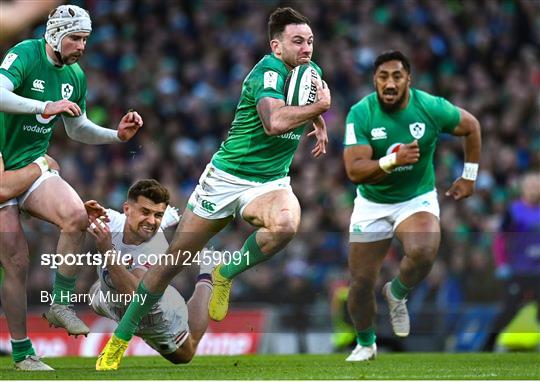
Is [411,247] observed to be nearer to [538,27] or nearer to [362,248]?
[362,248]

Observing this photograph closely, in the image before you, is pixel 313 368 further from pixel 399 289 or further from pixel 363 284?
pixel 399 289

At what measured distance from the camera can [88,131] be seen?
32.3 feet

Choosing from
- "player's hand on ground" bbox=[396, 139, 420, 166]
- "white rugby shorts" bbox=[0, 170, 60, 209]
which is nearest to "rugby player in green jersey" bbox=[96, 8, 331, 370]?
"player's hand on ground" bbox=[396, 139, 420, 166]

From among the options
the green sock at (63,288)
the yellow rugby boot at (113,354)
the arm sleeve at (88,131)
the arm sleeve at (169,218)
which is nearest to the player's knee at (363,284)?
the arm sleeve at (169,218)

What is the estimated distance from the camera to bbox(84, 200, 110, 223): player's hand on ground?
9125 mm

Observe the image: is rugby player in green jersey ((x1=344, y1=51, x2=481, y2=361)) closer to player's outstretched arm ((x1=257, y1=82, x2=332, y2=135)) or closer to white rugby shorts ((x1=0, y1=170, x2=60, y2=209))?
player's outstretched arm ((x1=257, y1=82, x2=332, y2=135))

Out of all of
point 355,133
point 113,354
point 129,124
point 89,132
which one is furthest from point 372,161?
point 113,354

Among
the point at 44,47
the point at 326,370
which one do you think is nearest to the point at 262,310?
the point at 326,370

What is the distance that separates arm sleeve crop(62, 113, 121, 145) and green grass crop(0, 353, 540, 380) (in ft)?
6.18

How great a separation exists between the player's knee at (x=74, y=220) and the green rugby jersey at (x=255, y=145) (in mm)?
1133

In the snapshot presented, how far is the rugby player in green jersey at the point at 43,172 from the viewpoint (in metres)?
9.07

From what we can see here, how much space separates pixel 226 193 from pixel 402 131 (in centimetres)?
205

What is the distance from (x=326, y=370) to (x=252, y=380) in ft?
4.37

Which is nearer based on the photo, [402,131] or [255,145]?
[255,145]
